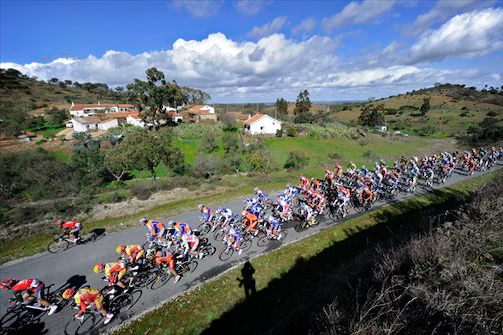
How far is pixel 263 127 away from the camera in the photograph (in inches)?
2128

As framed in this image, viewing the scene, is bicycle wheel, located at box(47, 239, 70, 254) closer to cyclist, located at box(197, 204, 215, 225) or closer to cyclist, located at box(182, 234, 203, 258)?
cyclist, located at box(197, 204, 215, 225)

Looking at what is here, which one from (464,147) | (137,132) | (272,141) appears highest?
(137,132)

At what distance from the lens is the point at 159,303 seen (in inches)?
326

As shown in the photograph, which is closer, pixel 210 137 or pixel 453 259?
pixel 453 259

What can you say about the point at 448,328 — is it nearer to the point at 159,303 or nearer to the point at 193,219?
the point at 159,303

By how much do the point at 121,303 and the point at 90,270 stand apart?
3309mm

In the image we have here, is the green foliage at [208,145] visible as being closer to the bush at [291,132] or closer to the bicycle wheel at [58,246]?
the bush at [291,132]

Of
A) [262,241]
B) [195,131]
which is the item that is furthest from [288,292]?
[195,131]

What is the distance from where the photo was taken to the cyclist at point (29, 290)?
7.61m

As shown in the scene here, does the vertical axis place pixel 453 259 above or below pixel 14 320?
above

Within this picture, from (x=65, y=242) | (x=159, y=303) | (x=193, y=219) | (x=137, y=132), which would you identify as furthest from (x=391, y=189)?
(x=137, y=132)

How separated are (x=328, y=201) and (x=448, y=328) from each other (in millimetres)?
11920

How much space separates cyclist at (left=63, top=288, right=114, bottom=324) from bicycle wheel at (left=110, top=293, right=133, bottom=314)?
454 mm

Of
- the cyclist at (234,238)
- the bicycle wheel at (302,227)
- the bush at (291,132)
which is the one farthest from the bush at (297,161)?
the bush at (291,132)
